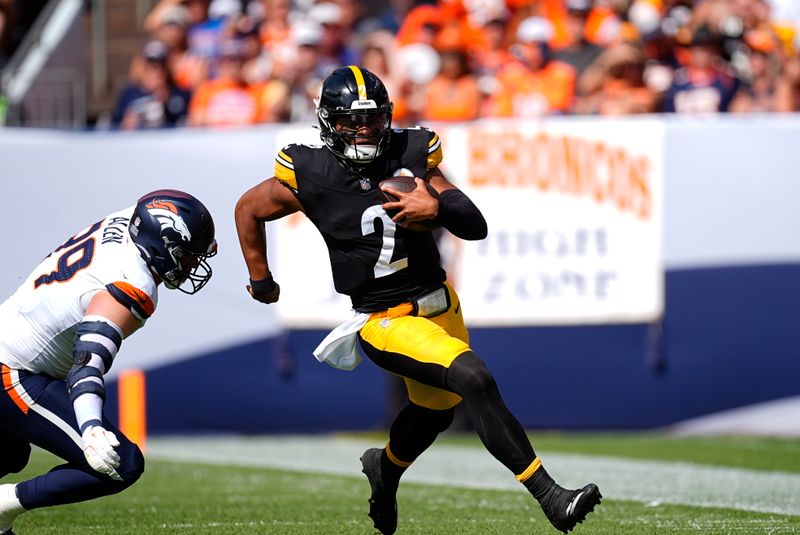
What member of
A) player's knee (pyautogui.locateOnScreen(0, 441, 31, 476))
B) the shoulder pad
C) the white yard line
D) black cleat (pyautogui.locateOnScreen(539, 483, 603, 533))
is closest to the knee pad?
black cleat (pyautogui.locateOnScreen(539, 483, 603, 533))

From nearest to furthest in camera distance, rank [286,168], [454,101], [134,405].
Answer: [286,168] → [134,405] → [454,101]

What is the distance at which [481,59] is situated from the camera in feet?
38.6

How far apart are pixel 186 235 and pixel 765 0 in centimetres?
822

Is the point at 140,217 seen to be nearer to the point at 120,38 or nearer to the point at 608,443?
the point at 608,443

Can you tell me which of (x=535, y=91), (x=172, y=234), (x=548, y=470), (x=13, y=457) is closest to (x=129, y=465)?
(x=13, y=457)

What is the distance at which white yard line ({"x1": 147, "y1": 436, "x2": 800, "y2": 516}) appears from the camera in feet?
22.4

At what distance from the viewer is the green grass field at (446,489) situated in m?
5.80

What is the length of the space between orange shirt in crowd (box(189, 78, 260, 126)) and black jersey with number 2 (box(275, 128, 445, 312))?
19.6 ft

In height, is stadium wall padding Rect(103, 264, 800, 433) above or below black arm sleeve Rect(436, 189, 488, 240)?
below

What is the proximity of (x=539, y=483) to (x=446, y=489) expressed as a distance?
260cm

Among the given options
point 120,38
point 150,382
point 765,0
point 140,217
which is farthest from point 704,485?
point 120,38

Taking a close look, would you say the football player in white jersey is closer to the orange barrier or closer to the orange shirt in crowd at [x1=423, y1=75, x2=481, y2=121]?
the orange barrier

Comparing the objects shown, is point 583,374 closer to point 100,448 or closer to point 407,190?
point 407,190

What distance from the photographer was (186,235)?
15.9ft
